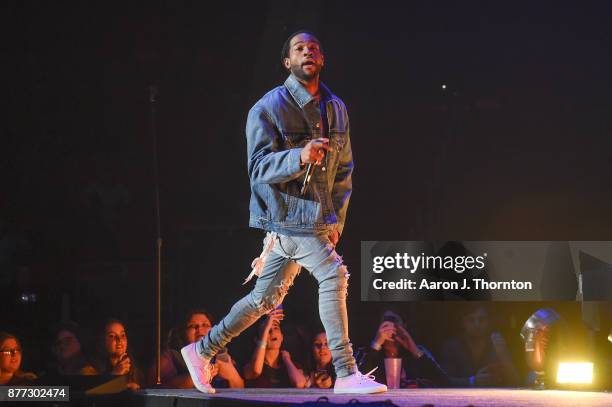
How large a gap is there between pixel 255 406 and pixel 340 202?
0.97m

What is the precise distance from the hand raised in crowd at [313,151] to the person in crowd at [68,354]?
2.51 metres

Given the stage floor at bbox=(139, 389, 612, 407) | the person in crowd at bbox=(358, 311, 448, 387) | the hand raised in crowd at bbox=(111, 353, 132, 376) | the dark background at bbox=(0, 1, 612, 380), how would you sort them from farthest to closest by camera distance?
the dark background at bbox=(0, 1, 612, 380) < the person in crowd at bbox=(358, 311, 448, 387) < the hand raised in crowd at bbox=(111, 353, 132, 376) < the stage floor at bbox=(139, 389, 612, 407)

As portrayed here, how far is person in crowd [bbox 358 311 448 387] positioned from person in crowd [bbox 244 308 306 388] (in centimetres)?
46

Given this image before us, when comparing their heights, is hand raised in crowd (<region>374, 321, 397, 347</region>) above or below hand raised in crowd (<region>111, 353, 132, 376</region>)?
above

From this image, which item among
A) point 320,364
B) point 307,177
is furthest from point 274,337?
point 307,177

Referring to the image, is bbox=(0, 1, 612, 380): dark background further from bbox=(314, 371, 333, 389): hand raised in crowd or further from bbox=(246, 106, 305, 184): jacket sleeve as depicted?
bbox=(246, 106, 305, 184): jacket sleeve

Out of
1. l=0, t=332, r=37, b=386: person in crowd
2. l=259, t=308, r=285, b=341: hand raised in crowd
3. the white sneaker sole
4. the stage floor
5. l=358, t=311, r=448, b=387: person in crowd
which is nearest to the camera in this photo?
the stage floor

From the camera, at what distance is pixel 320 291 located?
3.37 metres

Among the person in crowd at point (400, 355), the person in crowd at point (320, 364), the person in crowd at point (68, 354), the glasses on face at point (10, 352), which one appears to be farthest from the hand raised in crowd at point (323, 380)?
the glasses on face at point (10, 352)

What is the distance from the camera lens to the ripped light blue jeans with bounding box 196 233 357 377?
10.9 ft

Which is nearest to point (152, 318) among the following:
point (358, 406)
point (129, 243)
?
point (129, 243)

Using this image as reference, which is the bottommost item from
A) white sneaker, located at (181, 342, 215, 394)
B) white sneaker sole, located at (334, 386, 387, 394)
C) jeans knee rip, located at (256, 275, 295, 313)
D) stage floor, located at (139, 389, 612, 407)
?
stage floor, located at (139, 389, 612, 407)

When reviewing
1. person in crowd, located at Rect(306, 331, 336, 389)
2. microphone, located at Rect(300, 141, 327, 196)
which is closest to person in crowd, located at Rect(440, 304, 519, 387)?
person in crowd, located at Rect(306, 331, 336, 389)

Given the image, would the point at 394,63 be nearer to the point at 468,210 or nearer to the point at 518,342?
the point at 468,210
